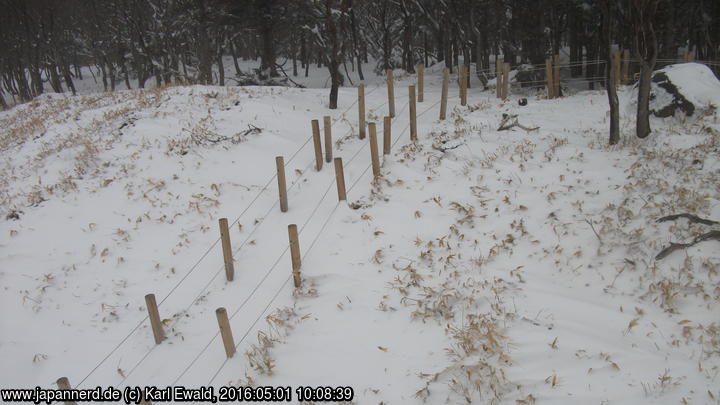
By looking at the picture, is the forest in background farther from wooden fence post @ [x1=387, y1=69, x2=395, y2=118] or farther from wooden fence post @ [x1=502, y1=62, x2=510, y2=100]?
wooden fence post @ [x1=502, y1=62, x2=510, y2=100]

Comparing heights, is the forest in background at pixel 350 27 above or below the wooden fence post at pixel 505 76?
above

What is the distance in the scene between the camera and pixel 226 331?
5.24 metres

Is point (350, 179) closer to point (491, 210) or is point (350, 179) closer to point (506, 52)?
point (491, 210)

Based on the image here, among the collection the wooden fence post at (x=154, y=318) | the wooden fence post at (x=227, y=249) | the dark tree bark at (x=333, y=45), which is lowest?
the wooden fence post at (x=154, y=318)

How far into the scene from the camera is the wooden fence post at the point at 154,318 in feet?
18.5

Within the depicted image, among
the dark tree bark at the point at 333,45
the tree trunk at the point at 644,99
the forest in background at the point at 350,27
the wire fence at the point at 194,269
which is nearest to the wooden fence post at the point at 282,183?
the wire fence at the point at 194,269

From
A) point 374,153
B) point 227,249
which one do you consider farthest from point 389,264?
point 374,153

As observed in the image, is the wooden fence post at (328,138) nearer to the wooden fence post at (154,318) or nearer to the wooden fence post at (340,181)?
the wooden fence post at (340,181)

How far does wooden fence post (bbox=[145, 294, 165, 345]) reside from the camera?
563 cm

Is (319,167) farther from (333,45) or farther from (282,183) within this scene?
(333,45)

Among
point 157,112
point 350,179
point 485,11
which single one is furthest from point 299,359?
point 485,11

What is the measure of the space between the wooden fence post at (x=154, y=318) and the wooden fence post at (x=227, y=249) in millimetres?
1250
